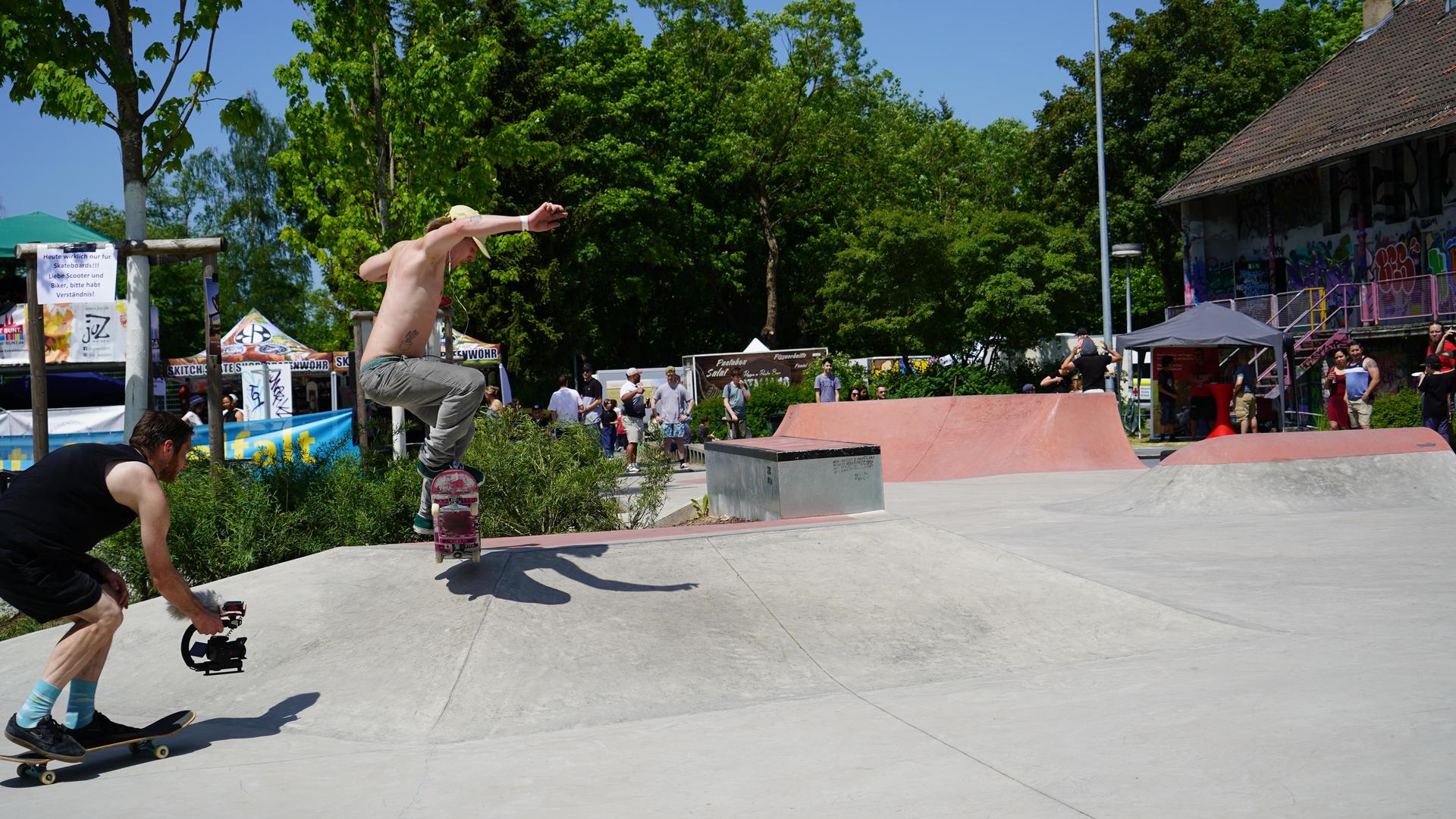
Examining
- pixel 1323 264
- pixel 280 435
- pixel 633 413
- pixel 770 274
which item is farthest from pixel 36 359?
pixel 770 274

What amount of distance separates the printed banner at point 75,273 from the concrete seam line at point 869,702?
5381 mm

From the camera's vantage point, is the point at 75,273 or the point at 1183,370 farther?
the point at 1183,370

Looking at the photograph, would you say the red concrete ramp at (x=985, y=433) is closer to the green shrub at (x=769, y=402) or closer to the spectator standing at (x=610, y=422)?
the spectator standing at (x=610, y=422)

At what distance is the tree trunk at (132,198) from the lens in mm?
8672

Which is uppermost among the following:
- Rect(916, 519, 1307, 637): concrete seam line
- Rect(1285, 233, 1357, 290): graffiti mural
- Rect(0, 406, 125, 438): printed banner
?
Rect(1285, 233, 1357, 290): graffiti mural

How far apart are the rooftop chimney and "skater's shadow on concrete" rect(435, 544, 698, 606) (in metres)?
33.1

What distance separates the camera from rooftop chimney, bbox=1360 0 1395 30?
3147 centimetres

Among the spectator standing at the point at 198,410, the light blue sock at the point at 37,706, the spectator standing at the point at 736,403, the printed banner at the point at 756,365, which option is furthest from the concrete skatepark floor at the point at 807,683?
the printed banner at the point at 756,365

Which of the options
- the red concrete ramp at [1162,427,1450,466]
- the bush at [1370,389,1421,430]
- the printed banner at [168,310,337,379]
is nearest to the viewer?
the red concrete ramp at [1162,427,1450,466]

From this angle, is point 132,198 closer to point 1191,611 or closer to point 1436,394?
→ point 1191,611

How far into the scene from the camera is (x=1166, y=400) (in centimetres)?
2516

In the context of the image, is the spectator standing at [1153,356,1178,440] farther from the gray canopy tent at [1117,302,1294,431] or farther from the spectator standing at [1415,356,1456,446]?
the spectator standing at [1415,356,1456,446]

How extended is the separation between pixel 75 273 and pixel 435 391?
4665 millimetres

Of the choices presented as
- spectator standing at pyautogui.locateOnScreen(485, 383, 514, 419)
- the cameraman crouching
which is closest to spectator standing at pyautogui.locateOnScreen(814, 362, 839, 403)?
spectator standing at pyautogui.locateOnScreen(485, 383, 514, 419)
